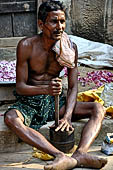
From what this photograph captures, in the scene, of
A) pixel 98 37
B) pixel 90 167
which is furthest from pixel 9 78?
pixel 98 37

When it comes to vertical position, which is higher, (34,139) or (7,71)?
(7,71)

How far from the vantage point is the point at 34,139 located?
3.49m

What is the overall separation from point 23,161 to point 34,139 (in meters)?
0.32

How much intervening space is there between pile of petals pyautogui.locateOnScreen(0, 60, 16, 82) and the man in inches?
29.4

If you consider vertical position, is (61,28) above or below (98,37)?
above

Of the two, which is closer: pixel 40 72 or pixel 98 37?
pixel 40 72

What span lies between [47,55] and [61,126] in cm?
81

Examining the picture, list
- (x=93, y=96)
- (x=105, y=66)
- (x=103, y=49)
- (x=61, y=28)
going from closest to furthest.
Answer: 1. (x=61, y=28)
2. (x=93, y=96)
3. (x=105, y=66)
4. (x=103, y=49)

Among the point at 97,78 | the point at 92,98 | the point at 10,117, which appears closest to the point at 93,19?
the point at 97,78

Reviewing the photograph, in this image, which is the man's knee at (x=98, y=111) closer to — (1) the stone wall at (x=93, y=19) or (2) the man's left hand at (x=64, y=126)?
(2) the man's left hand at (x=64, y=126)

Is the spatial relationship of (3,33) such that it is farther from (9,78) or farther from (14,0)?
(9,78)

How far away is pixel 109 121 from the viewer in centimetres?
408

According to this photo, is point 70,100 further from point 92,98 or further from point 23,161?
point 23,161

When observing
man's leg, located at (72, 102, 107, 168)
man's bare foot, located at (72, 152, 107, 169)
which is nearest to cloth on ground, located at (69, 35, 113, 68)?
man's leg, located at (72, 102, 107, 168)
